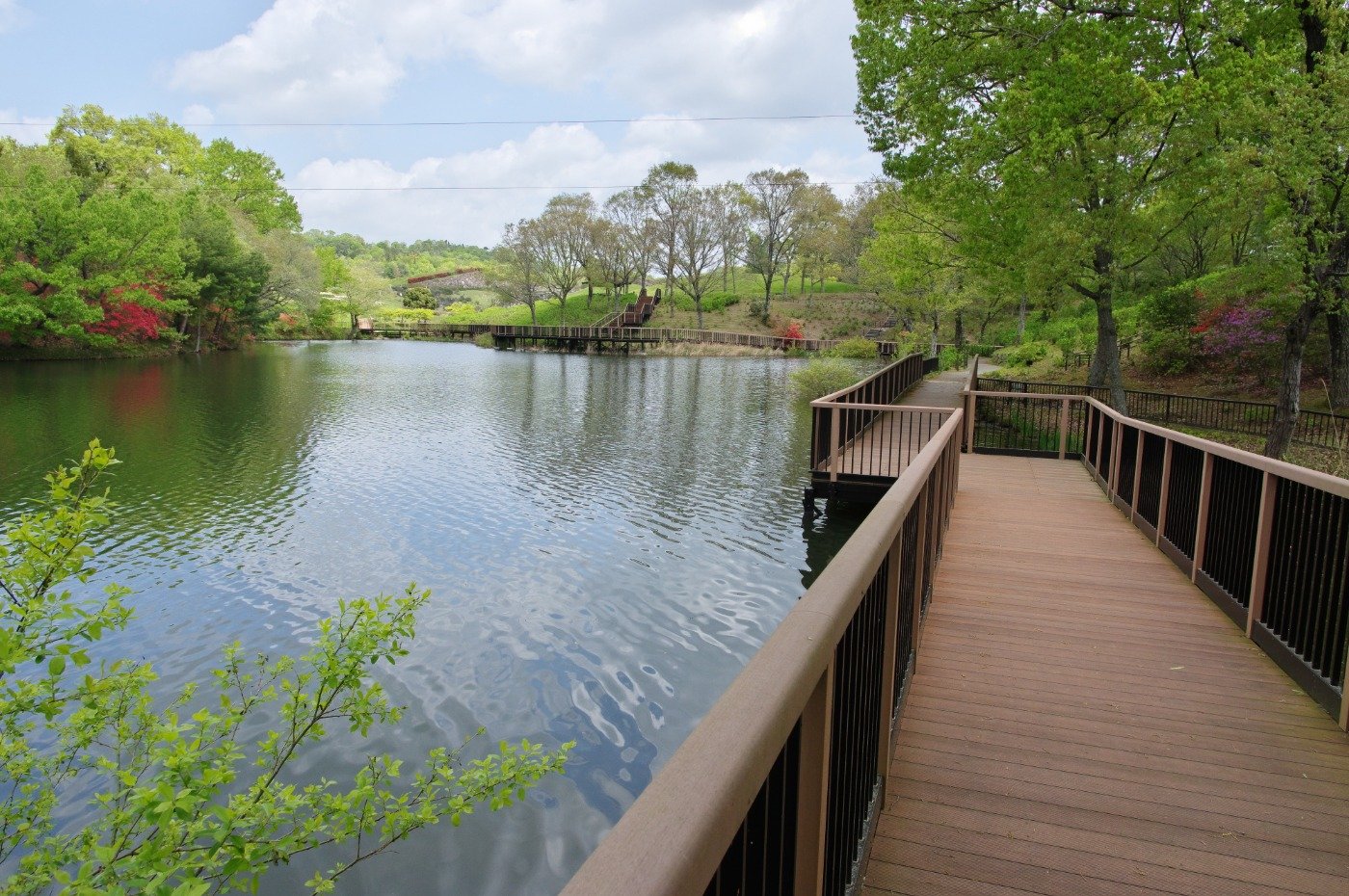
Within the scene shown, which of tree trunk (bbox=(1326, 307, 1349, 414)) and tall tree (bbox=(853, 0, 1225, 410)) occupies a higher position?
tall tree (bbox=(853, 0, 1225, 410))

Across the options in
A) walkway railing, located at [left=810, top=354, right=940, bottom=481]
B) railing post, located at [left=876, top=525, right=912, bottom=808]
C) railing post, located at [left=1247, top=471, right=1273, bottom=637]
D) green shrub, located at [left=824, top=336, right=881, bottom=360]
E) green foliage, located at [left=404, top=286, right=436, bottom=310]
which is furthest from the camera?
green foliage, located at [left=404, top=286, right=436, bottom=310]

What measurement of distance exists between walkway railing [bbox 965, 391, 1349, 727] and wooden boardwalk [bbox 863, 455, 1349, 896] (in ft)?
0.46

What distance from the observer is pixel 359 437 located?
17.4m

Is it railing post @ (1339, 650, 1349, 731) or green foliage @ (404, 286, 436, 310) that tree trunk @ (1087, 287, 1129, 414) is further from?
green foliage @ (404, 286, 436, 310)

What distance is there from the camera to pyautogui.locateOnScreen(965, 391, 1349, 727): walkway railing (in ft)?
11.2

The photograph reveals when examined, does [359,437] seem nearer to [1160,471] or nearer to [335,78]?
[1160,471]

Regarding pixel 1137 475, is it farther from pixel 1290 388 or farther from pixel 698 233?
pixel 698 233

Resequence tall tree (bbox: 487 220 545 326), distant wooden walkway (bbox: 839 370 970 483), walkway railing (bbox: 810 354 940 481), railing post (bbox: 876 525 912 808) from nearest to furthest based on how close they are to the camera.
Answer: railing post (bbox: 876 525 912 808), walkway railing (bbox: 810 354 940 481), distant wooden walkway (bbox: 839 370 970 483), tall tree (bbox: 487 220 545 326)

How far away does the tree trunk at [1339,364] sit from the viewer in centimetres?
1642

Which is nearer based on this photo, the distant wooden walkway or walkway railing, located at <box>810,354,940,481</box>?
walkway railing, located at <box>810,354,940,481</box>

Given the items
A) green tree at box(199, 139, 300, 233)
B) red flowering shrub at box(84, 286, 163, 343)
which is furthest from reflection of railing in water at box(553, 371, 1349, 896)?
green tree at box(199, 139, 300, 233)

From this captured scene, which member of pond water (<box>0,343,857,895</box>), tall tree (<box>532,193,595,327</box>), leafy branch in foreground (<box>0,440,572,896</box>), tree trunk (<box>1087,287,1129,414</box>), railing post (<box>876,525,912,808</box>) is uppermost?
tall tree (<box>532,193,595,327</box>)

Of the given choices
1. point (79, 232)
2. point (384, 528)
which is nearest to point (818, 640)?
point (384, 528)

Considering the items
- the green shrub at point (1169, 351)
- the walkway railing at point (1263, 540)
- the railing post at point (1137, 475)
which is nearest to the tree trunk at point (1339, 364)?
the green shrub at point (1169, 351)
